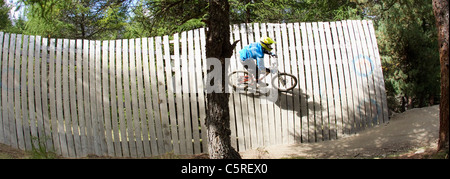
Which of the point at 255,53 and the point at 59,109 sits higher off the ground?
the point at 255,53

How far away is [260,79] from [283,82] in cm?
43

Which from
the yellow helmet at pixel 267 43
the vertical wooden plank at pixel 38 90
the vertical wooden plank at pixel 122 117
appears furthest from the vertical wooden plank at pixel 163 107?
the vertical wooden plank at pixel 38 90

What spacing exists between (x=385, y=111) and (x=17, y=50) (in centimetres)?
707

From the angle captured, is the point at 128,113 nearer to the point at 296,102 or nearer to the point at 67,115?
the point at 67,115

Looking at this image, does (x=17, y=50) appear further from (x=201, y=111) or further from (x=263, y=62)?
(x=263, y=62)

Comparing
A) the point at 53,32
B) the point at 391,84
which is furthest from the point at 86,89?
the point at 391,84

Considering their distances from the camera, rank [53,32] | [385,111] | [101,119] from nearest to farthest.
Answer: [101,119], [385,111], [53,32]

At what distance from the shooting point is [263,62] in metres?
6.93

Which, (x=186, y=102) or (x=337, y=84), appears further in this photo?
(x=337, y=84)

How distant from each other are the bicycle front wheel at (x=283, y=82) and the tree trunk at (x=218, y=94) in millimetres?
1634

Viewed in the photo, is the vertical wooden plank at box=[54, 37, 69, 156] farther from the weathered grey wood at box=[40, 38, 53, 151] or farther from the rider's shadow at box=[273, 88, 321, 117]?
the rider's shadow at box=[273, 88, 321, 117]

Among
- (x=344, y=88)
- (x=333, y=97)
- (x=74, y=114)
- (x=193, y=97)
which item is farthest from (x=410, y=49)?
(x=74, y=114)

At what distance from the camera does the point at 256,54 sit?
6.73m

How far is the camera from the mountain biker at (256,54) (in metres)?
6.67
